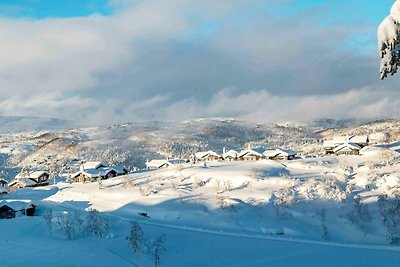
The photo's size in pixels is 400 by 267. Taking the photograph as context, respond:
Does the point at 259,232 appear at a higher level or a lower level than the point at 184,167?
lower

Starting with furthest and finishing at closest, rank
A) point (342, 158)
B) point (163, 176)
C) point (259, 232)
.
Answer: point (342, 158) → point (163, 176) → point (259, 232)

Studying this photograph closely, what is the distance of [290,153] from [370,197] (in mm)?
36006

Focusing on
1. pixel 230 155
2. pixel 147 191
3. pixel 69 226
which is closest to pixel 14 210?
pixel 147 191

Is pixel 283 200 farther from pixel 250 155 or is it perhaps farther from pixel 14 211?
pixel 250 155

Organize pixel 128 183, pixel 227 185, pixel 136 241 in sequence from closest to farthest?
1. pixel 136 241
2. pixel 227 185
3. pixel 128 183

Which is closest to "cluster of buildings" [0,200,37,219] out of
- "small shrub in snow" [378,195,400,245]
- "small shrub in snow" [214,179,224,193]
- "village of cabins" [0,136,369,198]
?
"village of cabins" [0,136,369,198]

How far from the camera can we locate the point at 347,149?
9175 cm

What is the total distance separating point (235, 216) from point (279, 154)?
4154 cm

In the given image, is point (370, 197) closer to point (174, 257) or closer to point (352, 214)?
point (352, 214)

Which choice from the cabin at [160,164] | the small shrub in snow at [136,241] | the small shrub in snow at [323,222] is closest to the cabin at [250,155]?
the cabin at [160,164]

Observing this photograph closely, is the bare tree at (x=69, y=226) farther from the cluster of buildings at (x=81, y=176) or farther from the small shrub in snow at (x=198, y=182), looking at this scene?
the cluster of buildings at (x=81, y=176)

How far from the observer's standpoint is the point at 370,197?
190ft

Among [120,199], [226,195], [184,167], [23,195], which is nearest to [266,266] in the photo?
[226,195]

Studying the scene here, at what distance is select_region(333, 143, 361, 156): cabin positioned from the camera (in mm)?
91125
